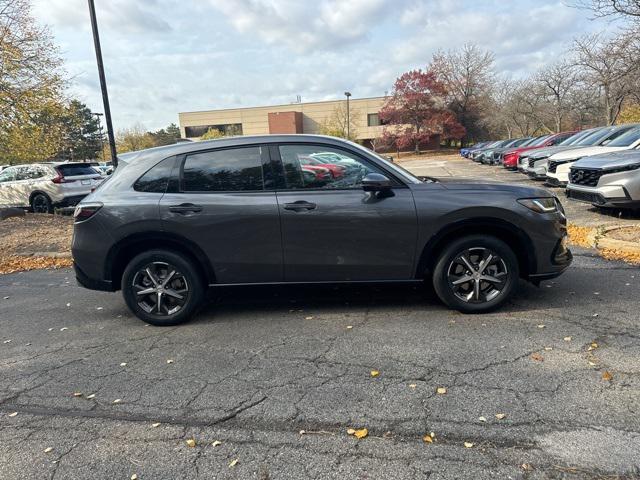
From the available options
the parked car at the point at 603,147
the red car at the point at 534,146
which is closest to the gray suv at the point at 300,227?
the parked car at the point at 603,147

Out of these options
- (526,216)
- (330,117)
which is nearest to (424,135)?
(330,117)

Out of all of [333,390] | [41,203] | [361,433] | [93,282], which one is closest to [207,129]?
[41,203]

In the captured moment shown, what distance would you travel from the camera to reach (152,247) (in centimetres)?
444

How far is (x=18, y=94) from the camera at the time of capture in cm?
1178

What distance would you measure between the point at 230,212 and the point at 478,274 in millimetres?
2409

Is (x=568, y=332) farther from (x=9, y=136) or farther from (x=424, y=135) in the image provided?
(x=424, y=135)

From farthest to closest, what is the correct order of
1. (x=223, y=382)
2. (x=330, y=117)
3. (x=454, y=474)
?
1. (x=330, y=117)
2. (x=223, y=382)
3. (x=454, y=474)

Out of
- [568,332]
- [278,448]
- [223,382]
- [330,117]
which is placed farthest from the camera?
[330,117]

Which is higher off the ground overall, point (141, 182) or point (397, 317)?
point (141, 182)

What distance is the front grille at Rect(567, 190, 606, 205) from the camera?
→ 7.96 m

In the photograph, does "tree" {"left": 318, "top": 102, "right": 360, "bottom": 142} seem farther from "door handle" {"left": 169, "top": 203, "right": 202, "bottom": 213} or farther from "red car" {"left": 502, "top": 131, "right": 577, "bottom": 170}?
"door handle" {"left": 169, "top": 203, "right": 202, "bottom": 213}

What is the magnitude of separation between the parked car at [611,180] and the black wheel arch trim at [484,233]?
469 cm

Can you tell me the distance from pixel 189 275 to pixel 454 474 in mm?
2974

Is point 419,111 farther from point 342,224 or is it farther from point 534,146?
point 342,224
